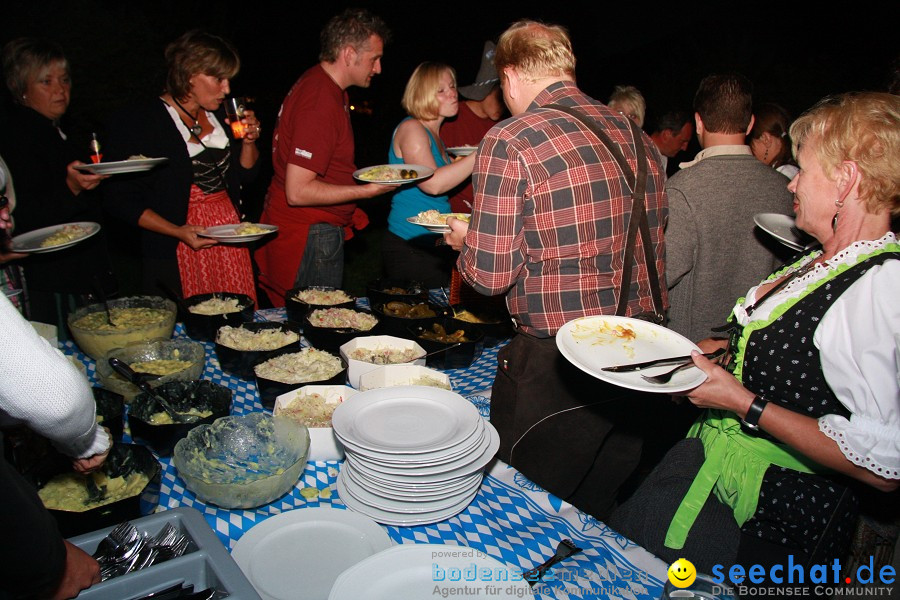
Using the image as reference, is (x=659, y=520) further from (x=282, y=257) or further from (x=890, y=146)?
(x=282, y=257)

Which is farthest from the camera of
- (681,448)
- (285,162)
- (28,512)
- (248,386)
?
(285,162)

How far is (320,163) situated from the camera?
3434 mm

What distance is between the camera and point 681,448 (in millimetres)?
2027

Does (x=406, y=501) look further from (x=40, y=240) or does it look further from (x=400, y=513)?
(x=40, y=240)

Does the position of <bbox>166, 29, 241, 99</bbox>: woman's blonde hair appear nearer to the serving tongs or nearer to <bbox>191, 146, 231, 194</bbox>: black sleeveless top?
<bbox>191, 146, 231, 194</bbox>: black sleeveless top

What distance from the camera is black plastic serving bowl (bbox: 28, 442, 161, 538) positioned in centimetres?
133

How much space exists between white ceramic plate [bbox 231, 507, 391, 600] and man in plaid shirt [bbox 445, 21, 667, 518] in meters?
0.84

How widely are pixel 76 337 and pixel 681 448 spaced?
243cm

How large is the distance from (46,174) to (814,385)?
3793 millimetres

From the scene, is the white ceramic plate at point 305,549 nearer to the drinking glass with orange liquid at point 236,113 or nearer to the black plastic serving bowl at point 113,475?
the black plastic serving bowl at point 113,475

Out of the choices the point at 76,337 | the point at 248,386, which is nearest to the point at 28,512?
the point at 248,386

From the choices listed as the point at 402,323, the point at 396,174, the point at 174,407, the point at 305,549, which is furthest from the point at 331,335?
the point at 396,174

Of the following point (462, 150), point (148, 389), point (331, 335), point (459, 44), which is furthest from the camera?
point (459, 44)

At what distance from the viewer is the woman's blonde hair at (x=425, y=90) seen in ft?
12.8
